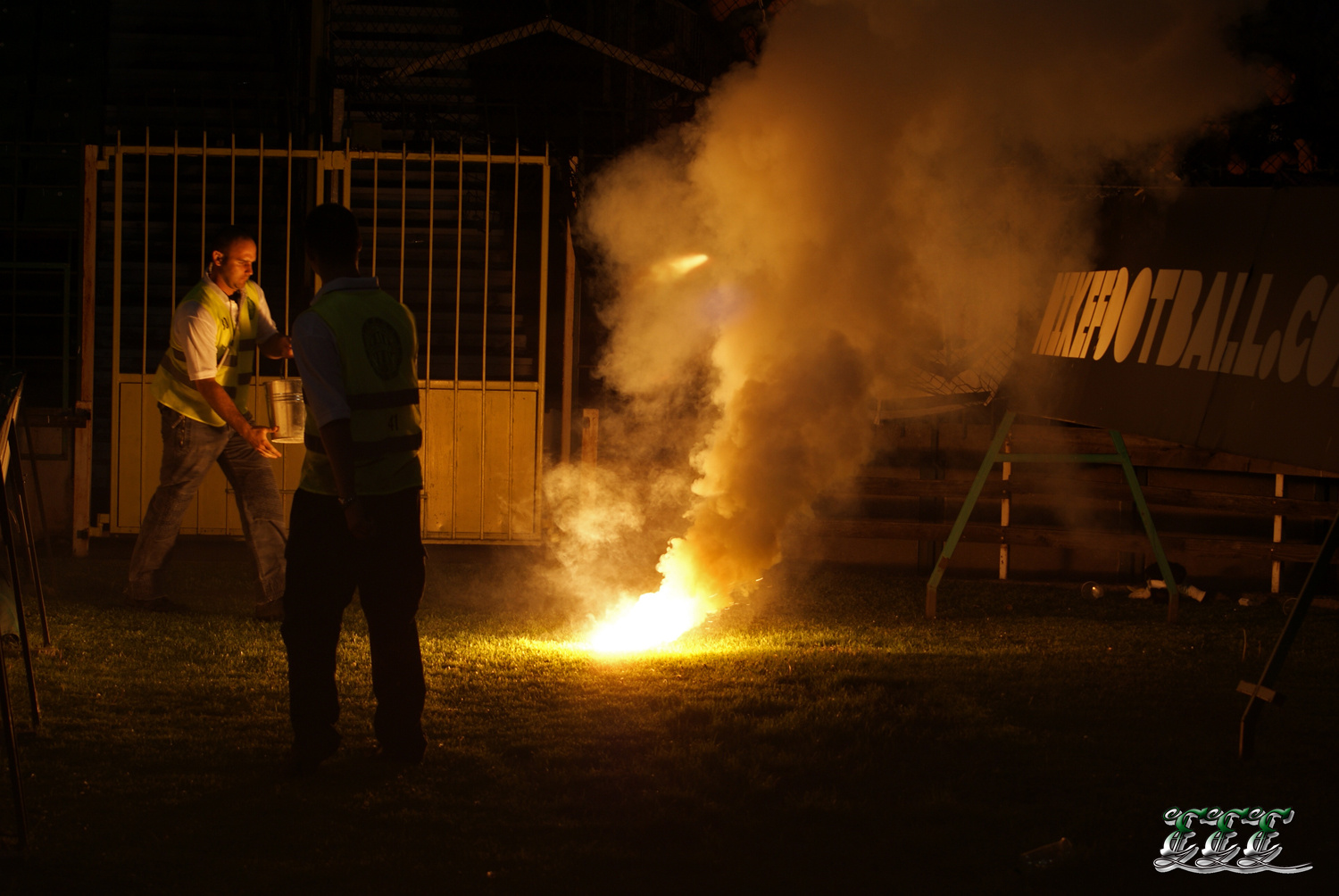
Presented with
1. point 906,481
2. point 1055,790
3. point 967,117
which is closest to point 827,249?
point 967,117

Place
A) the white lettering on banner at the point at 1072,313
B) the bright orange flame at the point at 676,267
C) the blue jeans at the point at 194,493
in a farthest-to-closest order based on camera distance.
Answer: the bright orange flame at the point at 676,267
the white lettering on banner at the point at 1072,313
the blue jeans at the point at 194,493

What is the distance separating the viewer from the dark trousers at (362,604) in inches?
172

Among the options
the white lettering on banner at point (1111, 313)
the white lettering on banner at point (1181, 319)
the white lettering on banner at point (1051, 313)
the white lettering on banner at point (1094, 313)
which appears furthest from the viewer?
the white lettering on banner at point (1051, 313)

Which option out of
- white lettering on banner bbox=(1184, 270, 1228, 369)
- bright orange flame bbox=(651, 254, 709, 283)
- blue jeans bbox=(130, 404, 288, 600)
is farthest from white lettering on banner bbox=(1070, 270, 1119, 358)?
blue jeans bbox=(130, 404, 288, 600)

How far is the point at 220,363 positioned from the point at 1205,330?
17.8ft

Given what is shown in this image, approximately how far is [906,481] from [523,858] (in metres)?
6.14

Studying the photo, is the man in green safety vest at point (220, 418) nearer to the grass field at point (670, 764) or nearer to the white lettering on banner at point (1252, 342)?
the grass field at point (670, 764)

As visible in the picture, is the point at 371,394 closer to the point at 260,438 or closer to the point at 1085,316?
the point at 260,438

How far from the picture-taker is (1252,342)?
573 cm

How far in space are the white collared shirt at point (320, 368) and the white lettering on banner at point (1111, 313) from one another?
4718mm

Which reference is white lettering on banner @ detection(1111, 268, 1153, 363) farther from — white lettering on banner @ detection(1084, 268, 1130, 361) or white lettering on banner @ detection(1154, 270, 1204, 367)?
white lettering on banner @ detection(1154, 270, 1204, 367)

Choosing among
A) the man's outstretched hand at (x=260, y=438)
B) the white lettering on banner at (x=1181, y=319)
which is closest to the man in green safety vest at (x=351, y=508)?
the man's outstretched hand at (x=260, y=438)

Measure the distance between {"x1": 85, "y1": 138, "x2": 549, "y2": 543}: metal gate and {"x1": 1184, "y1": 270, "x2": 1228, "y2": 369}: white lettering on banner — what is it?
15.6ft

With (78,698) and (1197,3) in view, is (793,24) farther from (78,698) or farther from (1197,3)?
(78,698)
